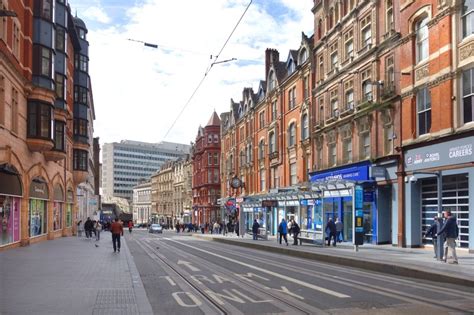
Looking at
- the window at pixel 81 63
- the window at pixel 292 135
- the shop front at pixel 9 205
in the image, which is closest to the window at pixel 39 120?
the shop front at pixel 9 205

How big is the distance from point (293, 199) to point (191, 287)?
91.1ft

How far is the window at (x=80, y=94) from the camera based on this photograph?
180 ft

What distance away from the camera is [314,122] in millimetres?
42031

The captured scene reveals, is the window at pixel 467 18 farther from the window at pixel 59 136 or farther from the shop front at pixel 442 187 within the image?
the window at pixel 59 136

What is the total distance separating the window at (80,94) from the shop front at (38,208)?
19.3 m

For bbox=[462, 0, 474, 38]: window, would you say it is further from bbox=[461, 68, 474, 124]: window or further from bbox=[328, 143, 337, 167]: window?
bbox=[328, 143, 337, 167]: window

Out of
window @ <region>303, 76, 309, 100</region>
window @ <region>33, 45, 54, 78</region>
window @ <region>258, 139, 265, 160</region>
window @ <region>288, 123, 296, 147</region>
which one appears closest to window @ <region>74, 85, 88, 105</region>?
window @ <region>258, 139, 265, 160</region>

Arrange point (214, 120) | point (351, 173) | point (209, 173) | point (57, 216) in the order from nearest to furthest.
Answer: point (351, 173) → point (57, 216) → point (209, 173) → point (214, 120)

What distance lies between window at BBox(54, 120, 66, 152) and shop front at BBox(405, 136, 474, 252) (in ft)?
76.2

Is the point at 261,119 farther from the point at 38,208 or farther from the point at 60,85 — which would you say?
the point at 38,208

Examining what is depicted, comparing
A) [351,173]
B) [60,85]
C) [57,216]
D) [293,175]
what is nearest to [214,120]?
[293,175]

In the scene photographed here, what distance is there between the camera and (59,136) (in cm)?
3847

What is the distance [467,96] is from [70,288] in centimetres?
1825

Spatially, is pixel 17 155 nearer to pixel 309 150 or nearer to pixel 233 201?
pixel 309 150
